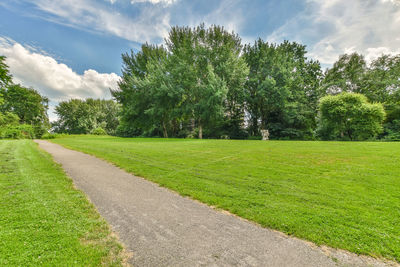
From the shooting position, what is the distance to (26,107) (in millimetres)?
40750

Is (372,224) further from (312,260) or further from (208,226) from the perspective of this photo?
(208,226)

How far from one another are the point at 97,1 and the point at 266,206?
56.1 feet

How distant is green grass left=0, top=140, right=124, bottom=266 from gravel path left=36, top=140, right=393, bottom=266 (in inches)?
9.8

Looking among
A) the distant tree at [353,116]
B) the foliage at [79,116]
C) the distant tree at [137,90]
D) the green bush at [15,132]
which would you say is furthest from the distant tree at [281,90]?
the foliage at [79,116]

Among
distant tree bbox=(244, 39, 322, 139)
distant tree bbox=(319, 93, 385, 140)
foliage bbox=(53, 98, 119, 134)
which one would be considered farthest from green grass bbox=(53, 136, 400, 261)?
foliage bbox=(53, 98, 119, 134)

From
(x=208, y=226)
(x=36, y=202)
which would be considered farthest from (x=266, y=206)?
(x=36, y=202)

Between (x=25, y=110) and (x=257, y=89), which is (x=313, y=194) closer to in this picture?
(x=257, y=89)

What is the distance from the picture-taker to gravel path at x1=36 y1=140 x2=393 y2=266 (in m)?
1.89

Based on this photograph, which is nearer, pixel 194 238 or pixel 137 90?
pixel 194 238

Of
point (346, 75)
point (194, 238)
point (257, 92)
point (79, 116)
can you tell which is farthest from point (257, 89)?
point (79, 116)

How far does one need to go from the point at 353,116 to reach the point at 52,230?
23.3 metres

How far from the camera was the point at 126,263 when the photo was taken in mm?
1845

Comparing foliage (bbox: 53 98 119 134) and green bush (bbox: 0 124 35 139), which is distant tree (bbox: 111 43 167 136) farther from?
foliage (bbox: 53 98 119 134)

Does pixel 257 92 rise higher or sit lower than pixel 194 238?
higher
